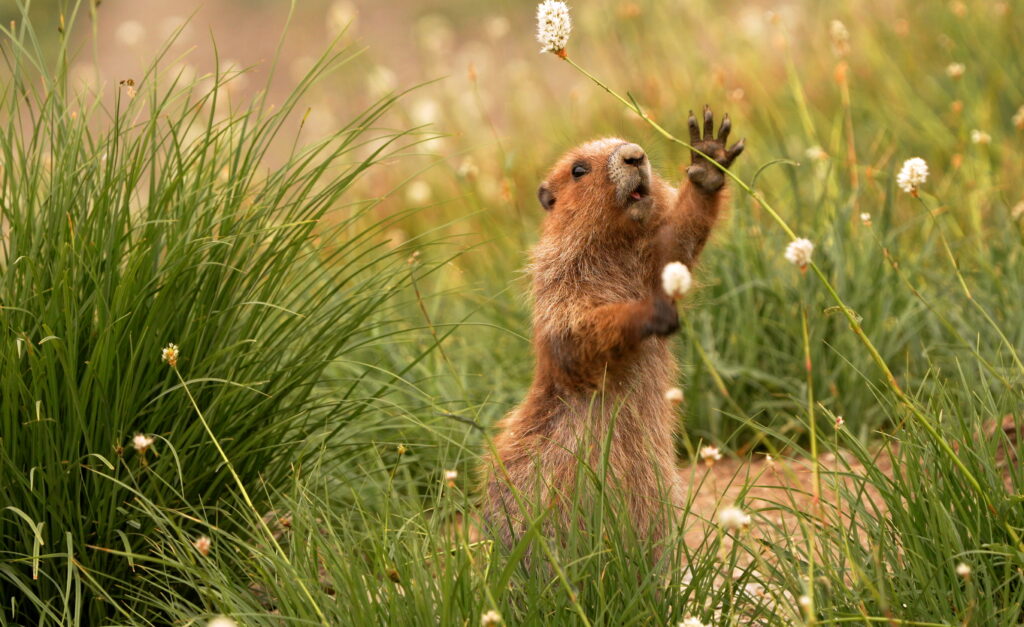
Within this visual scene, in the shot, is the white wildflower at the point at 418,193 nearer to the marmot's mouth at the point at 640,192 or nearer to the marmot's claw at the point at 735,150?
the marmot's mouth at the point at 640,192

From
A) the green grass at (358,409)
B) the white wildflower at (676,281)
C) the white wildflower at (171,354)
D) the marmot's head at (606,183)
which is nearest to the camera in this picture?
the white wildflower at (676,281)

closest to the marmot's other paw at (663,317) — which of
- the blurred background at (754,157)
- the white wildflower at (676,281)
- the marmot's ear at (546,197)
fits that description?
the blurred background at (754,157)

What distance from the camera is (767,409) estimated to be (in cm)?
454

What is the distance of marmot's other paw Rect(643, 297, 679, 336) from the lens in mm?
2832

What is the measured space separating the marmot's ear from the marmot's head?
5 centimetres

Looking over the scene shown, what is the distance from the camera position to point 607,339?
9.95 feet

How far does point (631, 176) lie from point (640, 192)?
9cm

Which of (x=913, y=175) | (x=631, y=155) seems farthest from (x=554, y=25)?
(x=913, y=175)

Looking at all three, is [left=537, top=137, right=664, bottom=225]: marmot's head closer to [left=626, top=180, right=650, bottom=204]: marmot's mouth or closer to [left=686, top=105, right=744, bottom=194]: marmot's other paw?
[left=626, top=180, right=650, bottom=204]: marmot's mouth

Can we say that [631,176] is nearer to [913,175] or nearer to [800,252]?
[913,175]

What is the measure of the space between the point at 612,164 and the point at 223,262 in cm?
115

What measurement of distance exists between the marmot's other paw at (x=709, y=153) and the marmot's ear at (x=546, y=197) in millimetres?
528

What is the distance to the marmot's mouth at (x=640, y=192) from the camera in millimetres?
3221

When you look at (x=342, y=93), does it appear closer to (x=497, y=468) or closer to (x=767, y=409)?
(x=767, y=409)
